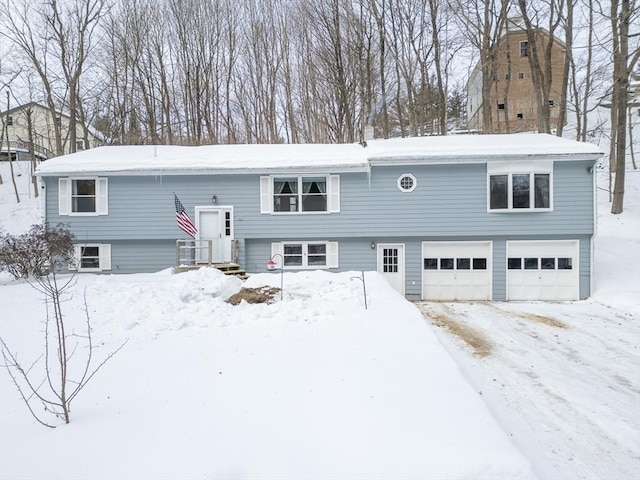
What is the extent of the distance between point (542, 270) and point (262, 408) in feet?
41.4

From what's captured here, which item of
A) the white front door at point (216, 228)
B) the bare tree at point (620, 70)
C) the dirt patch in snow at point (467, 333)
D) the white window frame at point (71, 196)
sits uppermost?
the bare tree at point (620, 70)

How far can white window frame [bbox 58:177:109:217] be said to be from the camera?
13.5 metres

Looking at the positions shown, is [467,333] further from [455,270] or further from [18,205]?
[18,205]

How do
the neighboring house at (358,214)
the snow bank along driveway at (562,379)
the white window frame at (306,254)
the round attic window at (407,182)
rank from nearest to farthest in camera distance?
the snow bank along driveway at (562,379) → the neighboring house at (358,214) → the round attic window at (407,182) → the white window frame at (306,254)

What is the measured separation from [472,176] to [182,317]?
10663 mm

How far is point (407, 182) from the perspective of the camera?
13422mm

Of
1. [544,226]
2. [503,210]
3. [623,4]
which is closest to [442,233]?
[503,210]

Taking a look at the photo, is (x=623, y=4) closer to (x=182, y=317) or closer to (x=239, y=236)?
(x=239, y=236)

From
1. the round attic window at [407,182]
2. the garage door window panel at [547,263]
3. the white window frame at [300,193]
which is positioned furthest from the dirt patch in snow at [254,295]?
the garage door window panel at [547,263]

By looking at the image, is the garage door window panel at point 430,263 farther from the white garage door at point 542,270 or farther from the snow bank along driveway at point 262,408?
the snow bank along driveway at point 262,408

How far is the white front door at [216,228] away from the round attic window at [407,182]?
612cm

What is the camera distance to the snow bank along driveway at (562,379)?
4.09 metres

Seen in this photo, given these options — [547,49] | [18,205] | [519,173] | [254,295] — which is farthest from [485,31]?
[18,205]

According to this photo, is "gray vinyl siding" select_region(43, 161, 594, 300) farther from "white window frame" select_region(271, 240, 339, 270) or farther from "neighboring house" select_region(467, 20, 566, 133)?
"neighboring house" select_region(467, 20, 566, 133)
